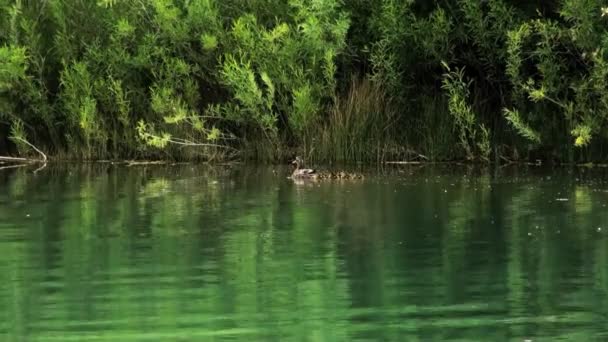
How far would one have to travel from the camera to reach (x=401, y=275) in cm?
907

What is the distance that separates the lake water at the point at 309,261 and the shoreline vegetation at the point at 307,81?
3.01 metres

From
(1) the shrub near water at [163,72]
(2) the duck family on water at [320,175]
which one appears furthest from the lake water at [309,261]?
(1) the shrub near water at [163,72]

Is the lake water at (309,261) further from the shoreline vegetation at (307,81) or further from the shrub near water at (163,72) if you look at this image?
the shrub near water at (163,72)

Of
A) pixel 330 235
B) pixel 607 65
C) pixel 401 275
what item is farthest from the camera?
pixel 607 65

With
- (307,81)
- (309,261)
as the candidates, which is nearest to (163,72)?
(307,81)

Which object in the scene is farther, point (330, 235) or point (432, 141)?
point (432, 141)

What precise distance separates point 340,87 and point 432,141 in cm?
198

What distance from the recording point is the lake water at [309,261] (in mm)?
7355

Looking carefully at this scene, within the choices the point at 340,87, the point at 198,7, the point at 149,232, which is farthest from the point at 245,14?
the point at 149,232

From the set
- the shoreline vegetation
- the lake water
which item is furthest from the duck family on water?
the shoreline vegetation

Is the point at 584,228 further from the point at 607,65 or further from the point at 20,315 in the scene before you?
the point at 607,65

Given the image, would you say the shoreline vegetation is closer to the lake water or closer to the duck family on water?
the duck family on water

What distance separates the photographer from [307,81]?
20219 millimetres

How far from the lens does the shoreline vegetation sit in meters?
19.4
